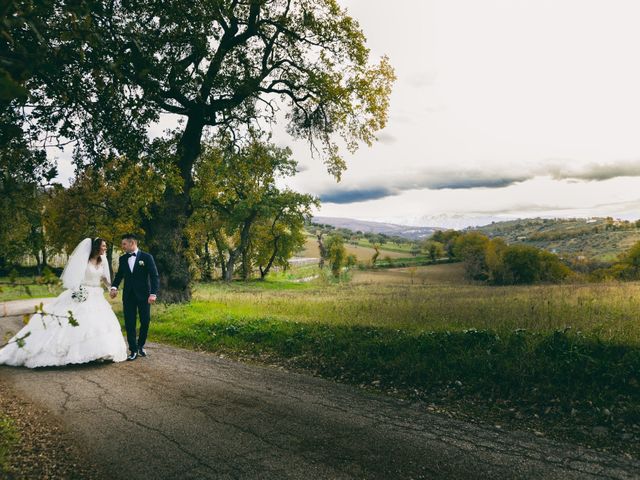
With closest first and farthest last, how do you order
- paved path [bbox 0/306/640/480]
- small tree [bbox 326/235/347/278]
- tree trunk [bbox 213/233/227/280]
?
paved path [bbox 0/306/640/480] → tree trunk [bbox 213/233/227/280] → small tree [bbox 326/235/347/278]

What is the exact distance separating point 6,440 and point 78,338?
159 inches

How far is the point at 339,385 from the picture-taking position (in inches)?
281

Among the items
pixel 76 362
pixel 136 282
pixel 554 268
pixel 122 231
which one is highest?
pixel 122 231

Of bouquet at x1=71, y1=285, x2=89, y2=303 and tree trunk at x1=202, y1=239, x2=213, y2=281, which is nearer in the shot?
bouquet at x1=71, y1=285, x2=89, y2=303

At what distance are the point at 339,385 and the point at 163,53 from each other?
10260 mm

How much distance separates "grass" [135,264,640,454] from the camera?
5.73 m

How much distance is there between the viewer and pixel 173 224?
17.5 meters

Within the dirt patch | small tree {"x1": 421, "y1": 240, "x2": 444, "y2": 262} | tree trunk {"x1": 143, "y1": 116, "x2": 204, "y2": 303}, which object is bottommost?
small tree {"x1": 421, "y1": 240, "x2": 444, "y2": 262}

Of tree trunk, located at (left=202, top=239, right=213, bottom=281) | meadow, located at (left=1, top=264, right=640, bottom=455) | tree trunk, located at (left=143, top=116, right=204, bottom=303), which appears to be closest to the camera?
meadow, located at (left=1, top=264, right=640, bottom=455)

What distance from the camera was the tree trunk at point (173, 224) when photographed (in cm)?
1738

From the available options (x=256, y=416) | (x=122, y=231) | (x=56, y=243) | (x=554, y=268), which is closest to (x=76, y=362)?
(x=256, y=416)

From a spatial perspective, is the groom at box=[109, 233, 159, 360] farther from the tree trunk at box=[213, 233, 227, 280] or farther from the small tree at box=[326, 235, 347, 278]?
the small tree at box=[326, 235, 347, 278]

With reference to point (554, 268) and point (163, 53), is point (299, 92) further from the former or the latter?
point (554, 268)

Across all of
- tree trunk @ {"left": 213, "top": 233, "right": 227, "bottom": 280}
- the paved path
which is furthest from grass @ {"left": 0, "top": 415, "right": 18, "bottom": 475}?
tree trunk @ {"left": 213, "top": 233, "right": 227, "bottom": 280}
